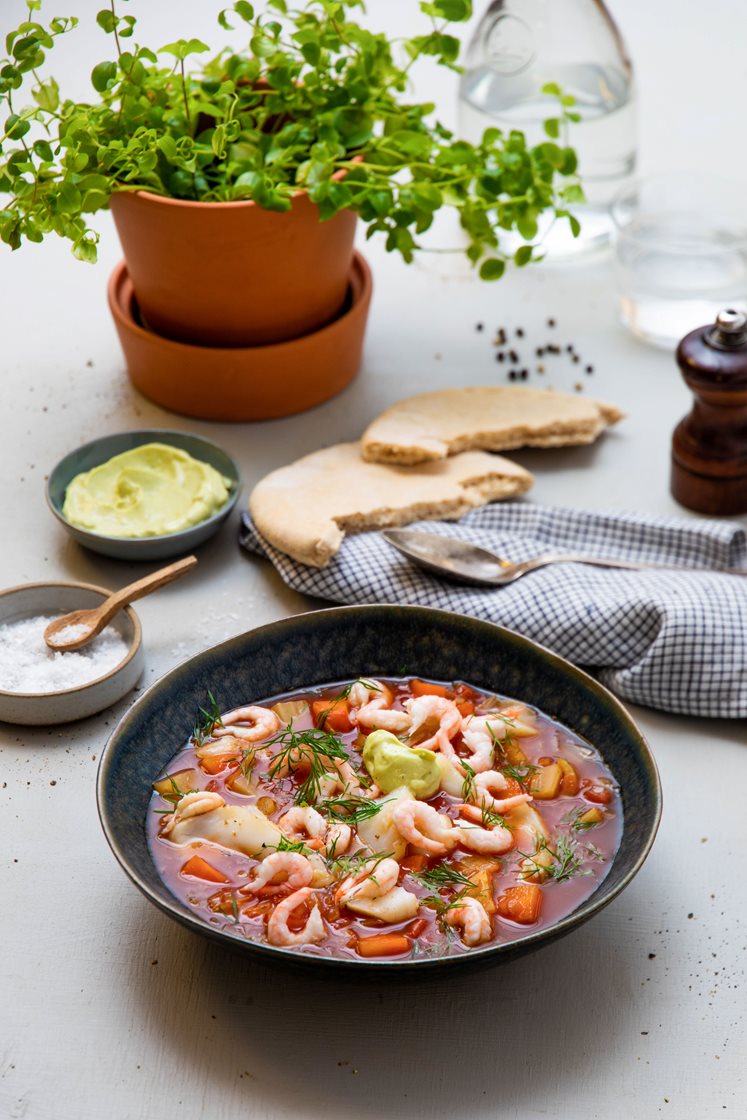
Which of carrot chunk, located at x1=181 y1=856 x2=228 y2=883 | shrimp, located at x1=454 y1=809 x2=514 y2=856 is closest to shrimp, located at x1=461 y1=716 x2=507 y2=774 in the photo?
shrimp, located at x1=454 y1=809 x2=514 y2=856

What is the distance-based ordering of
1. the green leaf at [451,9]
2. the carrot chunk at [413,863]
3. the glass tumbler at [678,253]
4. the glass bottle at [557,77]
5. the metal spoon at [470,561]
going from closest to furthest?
the carrot chunk at [413,863] < the metal spoon at [470,561] < the green leaf at [451,9] < the glass tumbler at [678,253] < the glass bottle at [557,77]

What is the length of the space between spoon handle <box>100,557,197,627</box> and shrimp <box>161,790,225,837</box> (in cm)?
42

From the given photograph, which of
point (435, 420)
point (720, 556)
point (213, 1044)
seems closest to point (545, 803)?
point (213, 1044)

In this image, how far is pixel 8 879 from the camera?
1659 mm

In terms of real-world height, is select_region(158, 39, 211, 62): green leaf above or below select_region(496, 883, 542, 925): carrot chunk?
above

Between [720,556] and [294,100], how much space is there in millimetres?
1016

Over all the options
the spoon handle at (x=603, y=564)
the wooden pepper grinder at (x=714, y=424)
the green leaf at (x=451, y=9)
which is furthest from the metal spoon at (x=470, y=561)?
the green leaf at (x=451, y=9)

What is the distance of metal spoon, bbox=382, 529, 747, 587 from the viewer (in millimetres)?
2004

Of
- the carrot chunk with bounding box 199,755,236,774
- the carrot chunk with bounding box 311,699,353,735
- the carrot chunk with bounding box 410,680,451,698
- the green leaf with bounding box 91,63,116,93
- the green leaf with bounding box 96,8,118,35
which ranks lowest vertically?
the carrot chunk with bounding box 410,680,451,698

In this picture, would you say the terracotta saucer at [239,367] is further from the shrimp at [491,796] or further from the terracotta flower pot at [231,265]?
the shrimp at [491,796]

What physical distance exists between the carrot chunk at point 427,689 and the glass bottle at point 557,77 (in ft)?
4.22

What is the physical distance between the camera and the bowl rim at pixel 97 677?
1.81m

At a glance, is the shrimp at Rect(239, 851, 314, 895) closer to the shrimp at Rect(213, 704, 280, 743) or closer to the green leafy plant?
the shrimp at Rect(213, 704, 280, 743)

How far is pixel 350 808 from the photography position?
5.12 feet
